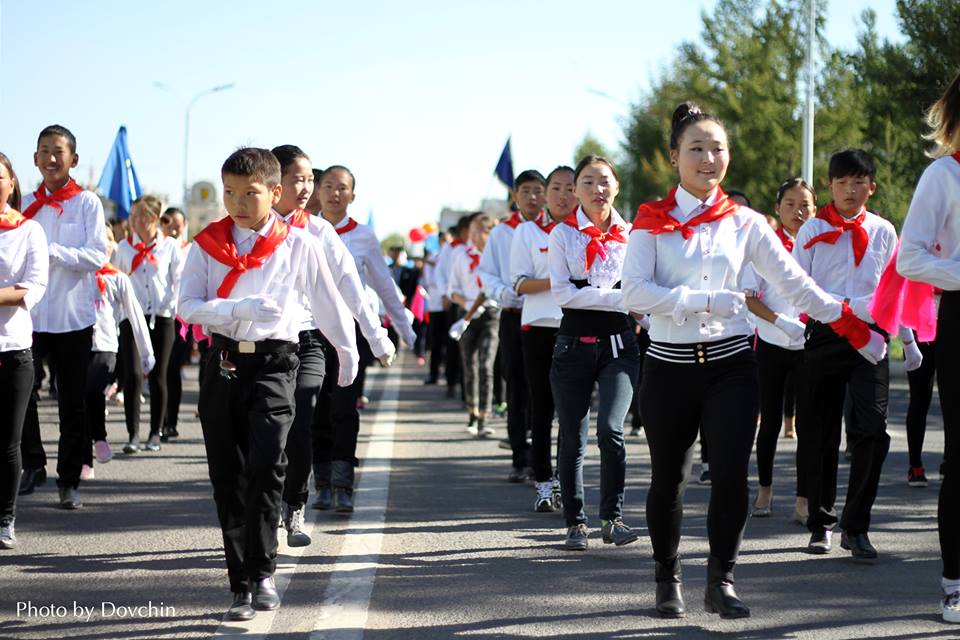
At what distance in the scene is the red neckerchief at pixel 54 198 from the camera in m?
9.12

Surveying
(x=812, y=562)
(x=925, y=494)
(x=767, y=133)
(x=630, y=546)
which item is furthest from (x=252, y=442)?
(x=767, y=133)

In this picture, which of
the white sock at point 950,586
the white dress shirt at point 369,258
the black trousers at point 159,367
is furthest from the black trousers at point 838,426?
the black trousers at point 159,367

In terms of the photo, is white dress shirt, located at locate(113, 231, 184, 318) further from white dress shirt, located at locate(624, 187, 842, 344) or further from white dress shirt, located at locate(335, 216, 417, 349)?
white dress shirt, located at locate(624, 187, 842, 344)

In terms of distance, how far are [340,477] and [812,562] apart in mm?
3197

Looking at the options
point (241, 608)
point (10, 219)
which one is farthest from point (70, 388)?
point (241, 608)

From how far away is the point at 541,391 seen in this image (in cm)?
923

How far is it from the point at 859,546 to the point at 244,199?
3.79 m

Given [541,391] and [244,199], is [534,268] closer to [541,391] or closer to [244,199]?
[541,391]

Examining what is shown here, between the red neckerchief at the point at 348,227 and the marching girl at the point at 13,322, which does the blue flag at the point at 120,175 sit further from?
the marching girl at the point at 13,322

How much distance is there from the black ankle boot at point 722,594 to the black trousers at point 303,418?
2.82m

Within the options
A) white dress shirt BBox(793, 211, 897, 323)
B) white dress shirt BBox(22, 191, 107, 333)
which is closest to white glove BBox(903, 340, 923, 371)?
white dress shirt BBox(793, 211, 897, 323)

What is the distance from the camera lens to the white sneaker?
6023 mm

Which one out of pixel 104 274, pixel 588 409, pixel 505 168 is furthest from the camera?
pixel 505 168

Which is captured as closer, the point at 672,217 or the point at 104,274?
the point at 672,217
